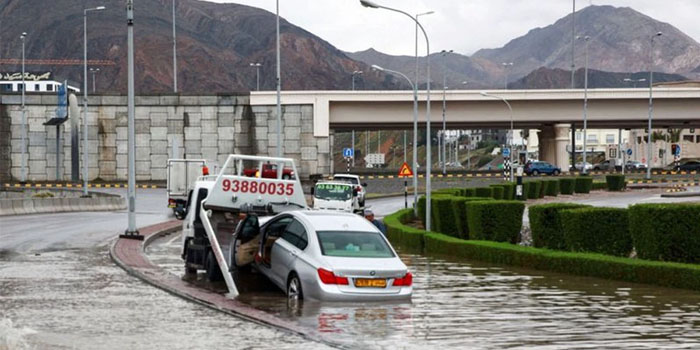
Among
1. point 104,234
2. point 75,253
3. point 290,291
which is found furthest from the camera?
point 104,234

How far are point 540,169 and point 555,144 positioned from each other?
652cm

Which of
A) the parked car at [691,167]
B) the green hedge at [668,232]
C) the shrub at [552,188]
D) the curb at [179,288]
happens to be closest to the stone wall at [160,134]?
the shrub at [552,188]

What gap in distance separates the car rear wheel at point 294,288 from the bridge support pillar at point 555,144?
84.9 meters

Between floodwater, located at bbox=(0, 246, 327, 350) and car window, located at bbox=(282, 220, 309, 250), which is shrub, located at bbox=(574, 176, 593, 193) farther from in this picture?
car window, located at bbox=(282, 220, 309, 250)

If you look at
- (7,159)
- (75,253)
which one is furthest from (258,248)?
(7,159)

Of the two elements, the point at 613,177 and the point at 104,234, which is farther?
the point at 613,177

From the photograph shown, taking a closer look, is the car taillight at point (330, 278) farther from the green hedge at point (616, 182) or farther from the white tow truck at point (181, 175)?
the green hedge at point (616, 182)

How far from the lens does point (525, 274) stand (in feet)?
90.8

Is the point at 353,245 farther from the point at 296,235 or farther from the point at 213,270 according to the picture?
the point at 213,270

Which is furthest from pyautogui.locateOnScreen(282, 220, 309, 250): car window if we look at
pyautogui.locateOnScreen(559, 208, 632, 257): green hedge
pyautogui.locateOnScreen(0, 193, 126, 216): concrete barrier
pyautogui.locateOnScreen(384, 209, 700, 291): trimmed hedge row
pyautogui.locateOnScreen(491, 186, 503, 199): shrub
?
pyautogui.locateOnScreen(491, 186, 503, 199): shrub

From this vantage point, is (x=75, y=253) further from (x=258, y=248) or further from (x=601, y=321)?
(x=601, y=321)

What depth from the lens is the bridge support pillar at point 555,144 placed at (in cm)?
10544

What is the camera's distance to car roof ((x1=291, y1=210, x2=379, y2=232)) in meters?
21.2

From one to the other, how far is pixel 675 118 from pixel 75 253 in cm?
7238
